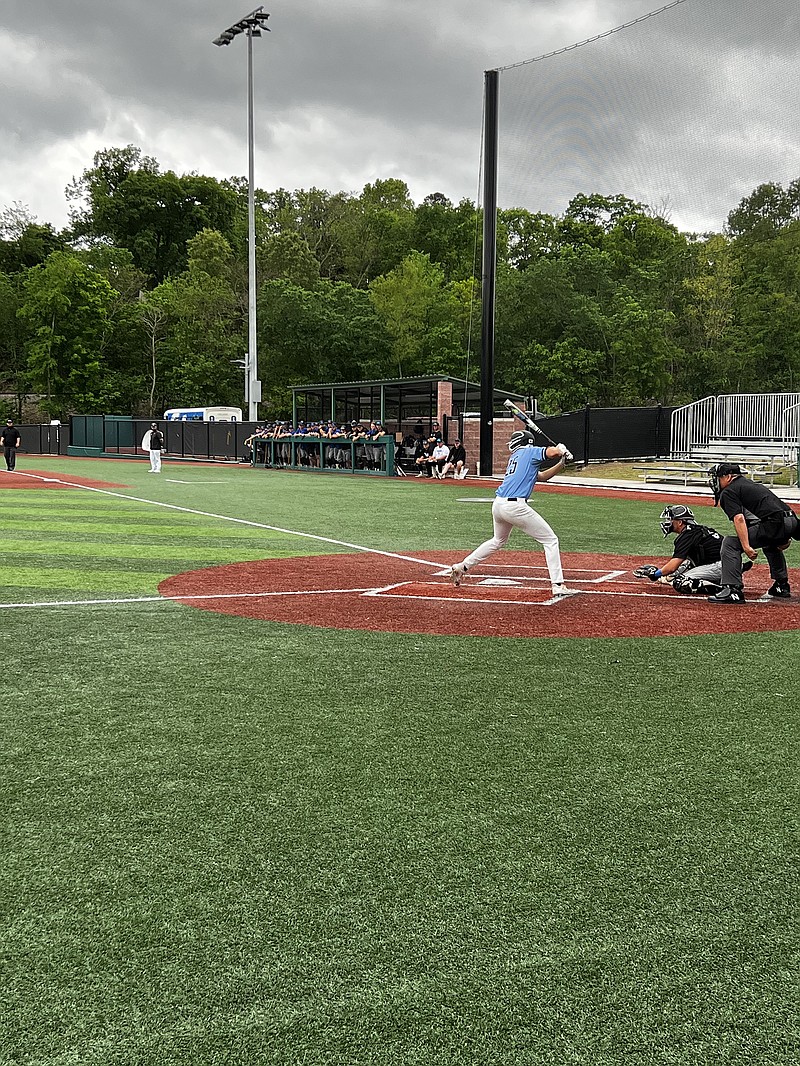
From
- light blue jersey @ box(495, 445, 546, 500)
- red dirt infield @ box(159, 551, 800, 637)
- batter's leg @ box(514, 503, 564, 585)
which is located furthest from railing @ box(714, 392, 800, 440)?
light blue jersey @ box(495, 445, 546, 500)

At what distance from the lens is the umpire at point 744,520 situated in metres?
9.22

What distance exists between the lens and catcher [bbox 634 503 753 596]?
9867mm

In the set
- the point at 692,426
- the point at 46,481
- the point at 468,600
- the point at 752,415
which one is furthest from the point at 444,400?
the point at 468,600

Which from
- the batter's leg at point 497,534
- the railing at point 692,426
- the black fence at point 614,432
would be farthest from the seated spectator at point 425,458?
the batter's leg at point 497,534

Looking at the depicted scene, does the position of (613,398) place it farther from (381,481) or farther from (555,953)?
(555,953)

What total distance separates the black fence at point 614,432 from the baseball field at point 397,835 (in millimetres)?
25415

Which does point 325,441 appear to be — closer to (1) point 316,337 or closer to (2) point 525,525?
(1) point 316,337

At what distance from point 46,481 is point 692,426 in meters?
21.8

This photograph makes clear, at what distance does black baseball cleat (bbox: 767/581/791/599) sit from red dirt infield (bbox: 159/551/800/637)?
126 millimetres

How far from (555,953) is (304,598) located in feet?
21.6

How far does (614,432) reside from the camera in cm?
3459

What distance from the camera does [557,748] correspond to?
16.2 feet

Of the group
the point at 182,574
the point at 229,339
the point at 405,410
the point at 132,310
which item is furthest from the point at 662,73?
the point at 132,310

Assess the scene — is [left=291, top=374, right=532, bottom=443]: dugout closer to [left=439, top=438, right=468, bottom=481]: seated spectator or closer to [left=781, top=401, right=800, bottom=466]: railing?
[left=439, top=438, right=468, bottom=481]: seated spectator
